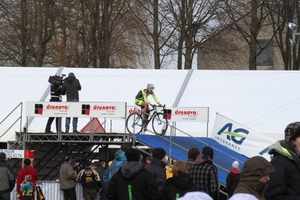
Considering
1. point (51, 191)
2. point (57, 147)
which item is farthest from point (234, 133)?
point (57, 147)

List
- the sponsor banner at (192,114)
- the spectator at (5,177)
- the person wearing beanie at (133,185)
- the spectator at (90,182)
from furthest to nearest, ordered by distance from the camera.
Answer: the sponsor banner at (192,114) < the spectator at (90,182) < the spectator at (5,177) < the person wearing beanie at (133,185)

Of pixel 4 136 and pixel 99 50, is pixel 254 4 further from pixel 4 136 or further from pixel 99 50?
pixel 4 136

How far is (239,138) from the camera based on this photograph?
71.9ft

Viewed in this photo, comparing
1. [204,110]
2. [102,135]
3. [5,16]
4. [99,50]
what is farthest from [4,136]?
[5,16]

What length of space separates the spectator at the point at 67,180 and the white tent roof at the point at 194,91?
14.2ft

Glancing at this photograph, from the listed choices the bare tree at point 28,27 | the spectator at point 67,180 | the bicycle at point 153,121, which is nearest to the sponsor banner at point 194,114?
the bicycle at point 153,121

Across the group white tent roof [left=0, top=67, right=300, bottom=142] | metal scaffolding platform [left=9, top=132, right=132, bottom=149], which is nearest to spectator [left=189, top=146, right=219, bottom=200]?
metal scaffolding platform [left=9, top=132, right=132, bottom=149]

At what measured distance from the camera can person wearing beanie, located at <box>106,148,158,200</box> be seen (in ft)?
31.4

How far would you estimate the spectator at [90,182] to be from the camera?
2098cm

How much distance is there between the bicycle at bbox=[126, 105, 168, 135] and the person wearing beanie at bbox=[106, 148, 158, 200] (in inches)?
510

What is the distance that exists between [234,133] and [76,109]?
14.1 feet

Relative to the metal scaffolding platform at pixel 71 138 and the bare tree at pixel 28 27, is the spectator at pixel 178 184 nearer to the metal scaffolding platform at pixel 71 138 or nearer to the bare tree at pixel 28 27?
the metal scaffolding platform at pixel 71 138

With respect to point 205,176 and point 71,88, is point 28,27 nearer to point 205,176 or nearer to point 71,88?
point 71,88

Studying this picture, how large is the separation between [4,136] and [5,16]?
66.7 ft
